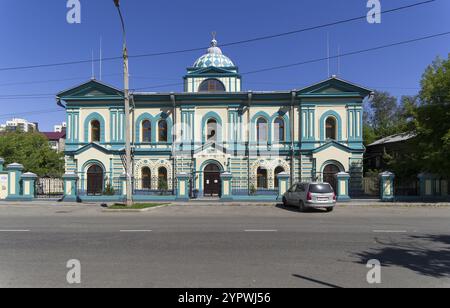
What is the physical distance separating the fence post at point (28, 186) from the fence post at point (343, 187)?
67.4 feet

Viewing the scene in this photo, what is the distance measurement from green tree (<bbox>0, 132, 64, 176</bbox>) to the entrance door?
22.2 m

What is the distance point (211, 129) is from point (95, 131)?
9708mm

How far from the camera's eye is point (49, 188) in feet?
73.4

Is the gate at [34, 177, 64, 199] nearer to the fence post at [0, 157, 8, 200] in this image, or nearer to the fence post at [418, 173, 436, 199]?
the fence post at [0, 157, 8, 200]

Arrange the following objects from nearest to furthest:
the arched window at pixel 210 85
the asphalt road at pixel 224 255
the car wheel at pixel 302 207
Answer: the asphalt road at pixel 224 255 < the car wheel at pixel 302 207 < the arched window at pixel 210 85

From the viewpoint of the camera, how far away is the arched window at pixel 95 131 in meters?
25.6

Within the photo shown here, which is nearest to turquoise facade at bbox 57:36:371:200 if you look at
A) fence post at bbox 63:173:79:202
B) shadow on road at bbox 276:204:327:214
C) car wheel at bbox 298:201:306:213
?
fence post at bbox 63:173:79:202

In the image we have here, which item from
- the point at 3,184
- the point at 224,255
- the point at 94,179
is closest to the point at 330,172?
the point at 94,179

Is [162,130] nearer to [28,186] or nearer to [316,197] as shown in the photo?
[28,186]

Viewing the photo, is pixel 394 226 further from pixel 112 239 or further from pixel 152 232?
pixel 112 239

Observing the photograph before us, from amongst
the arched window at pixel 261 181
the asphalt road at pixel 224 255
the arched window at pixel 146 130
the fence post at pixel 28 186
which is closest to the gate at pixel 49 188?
the fence post at pixel 28 186

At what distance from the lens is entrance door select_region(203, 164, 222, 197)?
79.7 ft

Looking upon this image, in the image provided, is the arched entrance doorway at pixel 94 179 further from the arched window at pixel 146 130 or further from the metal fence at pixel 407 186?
the metal fence at pixel 407 186
